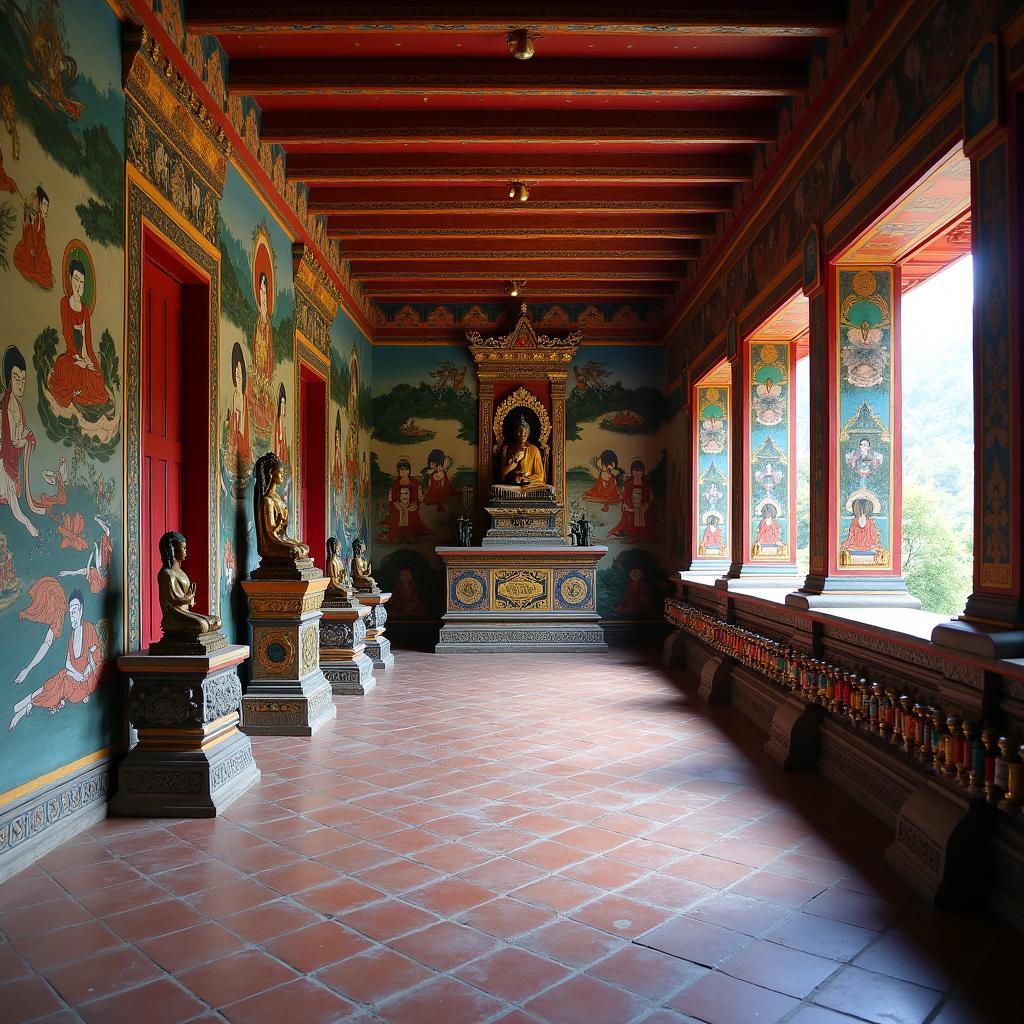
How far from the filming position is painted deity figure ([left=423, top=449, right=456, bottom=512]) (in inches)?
556

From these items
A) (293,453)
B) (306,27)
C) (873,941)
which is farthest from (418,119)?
(873,941)

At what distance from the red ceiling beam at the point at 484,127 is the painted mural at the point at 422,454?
21.3ft

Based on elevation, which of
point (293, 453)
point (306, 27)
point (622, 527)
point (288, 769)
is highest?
point (306, 27)

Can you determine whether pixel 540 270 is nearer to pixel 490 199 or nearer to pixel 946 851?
pixel 490 199

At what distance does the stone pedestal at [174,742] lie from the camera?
483cm

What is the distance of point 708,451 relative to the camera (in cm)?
1157

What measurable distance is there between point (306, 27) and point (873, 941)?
21.1 feet

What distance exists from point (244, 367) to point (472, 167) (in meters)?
3.18

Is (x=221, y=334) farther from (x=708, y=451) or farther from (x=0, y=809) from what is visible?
(x=708, y=451)

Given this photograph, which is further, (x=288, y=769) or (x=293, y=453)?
(x=293, y=453)

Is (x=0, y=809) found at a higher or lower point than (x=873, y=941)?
higher

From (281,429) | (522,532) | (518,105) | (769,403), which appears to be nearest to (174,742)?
(281,429)

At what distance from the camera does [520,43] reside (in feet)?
20.1

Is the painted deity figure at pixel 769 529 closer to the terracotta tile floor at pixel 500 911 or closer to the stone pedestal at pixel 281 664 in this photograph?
the terracotta tile floor at pixel 500 911
